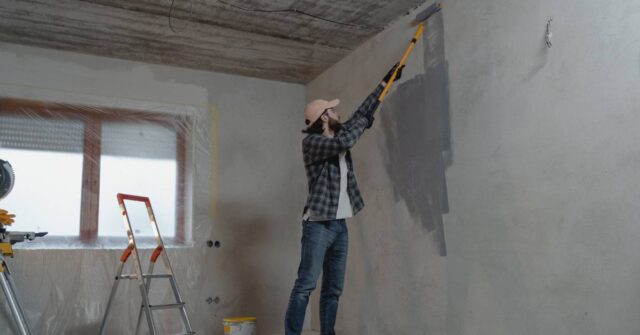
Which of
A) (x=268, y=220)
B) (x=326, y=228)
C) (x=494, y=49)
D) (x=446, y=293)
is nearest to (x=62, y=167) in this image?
(x=268, y=220)

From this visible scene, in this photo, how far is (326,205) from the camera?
258cm

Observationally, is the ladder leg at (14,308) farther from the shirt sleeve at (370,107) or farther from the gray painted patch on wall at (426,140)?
the gray painted patch on wall at (426,140)

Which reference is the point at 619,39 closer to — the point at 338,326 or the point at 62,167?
the point at 338,326

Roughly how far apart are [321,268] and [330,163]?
52 centimetres

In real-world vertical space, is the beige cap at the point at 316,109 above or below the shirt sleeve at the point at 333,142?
above

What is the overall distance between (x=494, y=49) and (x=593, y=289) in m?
1.15

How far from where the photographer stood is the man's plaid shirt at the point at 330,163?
2566 millimetres

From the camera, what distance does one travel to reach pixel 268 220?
4090mm

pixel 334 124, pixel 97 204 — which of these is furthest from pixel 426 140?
pixel 97 204

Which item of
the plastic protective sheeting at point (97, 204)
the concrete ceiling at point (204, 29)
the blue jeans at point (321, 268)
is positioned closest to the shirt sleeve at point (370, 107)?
the blue jeans at point (321, 268)

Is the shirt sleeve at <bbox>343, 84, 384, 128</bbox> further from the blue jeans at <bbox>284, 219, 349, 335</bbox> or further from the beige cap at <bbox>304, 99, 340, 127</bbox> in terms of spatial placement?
the blue jeans at <bbox>284, 219, 349, 335</bbox>

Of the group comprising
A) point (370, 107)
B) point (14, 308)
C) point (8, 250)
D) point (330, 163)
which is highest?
point (370, 107)

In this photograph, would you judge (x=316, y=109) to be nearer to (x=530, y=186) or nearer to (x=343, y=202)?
(x=343, y=202)

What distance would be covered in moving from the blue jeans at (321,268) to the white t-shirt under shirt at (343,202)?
0.12 feet
